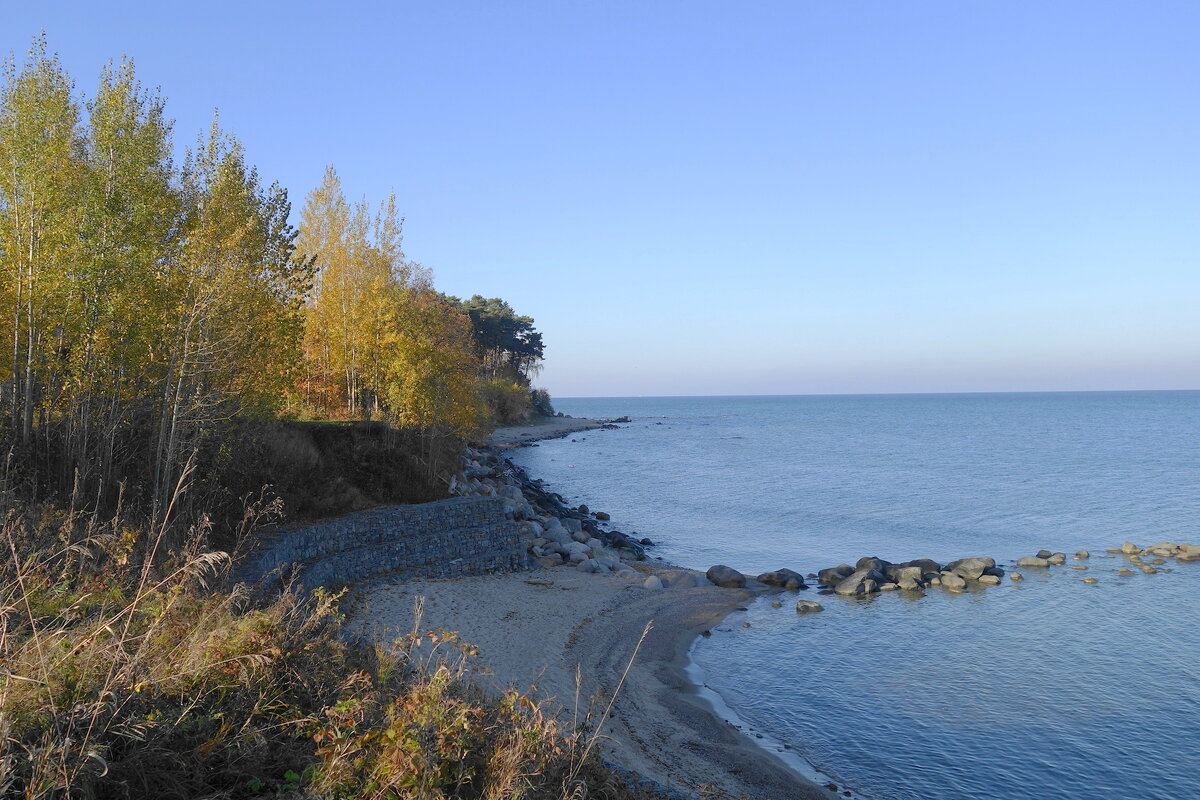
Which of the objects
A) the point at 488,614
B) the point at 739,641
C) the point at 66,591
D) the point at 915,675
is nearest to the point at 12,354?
the point at 66,591

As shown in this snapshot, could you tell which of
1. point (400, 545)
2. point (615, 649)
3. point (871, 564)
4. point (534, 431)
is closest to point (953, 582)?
point (871, 564)

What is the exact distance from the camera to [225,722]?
5508 mm

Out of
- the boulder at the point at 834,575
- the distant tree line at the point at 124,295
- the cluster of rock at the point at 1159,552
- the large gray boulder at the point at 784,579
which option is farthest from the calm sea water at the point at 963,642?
the distant tree line at the point at 124,295

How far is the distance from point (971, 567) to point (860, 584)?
5.39 metres

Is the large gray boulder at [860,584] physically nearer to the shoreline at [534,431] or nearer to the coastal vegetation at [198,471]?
the coastal vegetation at [198,471]

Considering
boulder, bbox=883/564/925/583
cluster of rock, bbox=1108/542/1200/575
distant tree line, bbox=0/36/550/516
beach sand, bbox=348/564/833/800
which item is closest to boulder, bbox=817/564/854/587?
boulder, bbox=883/564/925/583

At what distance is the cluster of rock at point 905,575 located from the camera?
26.1 metres

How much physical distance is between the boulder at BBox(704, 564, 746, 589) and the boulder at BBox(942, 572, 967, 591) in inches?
280

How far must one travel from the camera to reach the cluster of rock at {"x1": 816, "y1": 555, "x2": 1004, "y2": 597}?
85.8 ft

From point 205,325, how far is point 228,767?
12760mm

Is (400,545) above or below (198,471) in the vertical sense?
below

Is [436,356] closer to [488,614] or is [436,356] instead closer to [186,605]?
[488,614]

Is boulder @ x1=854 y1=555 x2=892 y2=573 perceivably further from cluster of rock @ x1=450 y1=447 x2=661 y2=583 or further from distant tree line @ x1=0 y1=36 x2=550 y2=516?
distant tree line @ x1=0 y1=36 x2=550 y2=516

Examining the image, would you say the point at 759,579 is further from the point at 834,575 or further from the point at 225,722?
the point at 225,722
